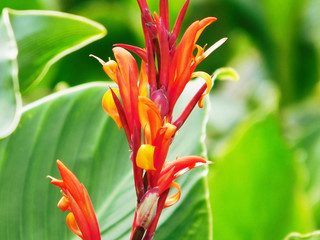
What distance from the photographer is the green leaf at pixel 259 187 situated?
0.95m

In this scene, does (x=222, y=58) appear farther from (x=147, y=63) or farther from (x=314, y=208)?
(x=147, y=63)

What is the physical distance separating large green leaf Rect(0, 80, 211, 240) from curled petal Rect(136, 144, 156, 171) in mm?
254

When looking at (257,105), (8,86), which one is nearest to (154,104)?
(8,86)

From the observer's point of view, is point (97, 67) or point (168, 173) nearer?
point (168, 173)

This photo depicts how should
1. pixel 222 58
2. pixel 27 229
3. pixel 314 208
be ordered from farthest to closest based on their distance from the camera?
pixel 222 58
pixel 314 208
pixel 27 229

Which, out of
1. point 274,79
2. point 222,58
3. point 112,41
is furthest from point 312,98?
point 112,41

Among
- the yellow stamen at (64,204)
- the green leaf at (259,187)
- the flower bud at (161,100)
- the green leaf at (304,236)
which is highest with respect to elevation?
the flower bud at (161,100)

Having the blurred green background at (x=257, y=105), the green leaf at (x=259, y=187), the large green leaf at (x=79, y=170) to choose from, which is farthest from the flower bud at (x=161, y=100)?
the green leaf at (x=259, y=187)

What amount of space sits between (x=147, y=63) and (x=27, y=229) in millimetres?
288

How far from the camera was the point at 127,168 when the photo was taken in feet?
2.23

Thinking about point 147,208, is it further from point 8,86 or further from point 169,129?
point 8,86

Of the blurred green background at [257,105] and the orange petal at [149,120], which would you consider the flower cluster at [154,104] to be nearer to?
the orange petal at [149,120]

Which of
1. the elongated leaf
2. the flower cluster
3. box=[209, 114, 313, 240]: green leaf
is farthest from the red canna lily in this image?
box=[209, 114, 313, 240]: green leaf

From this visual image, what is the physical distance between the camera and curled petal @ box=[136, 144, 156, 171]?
382 mm
